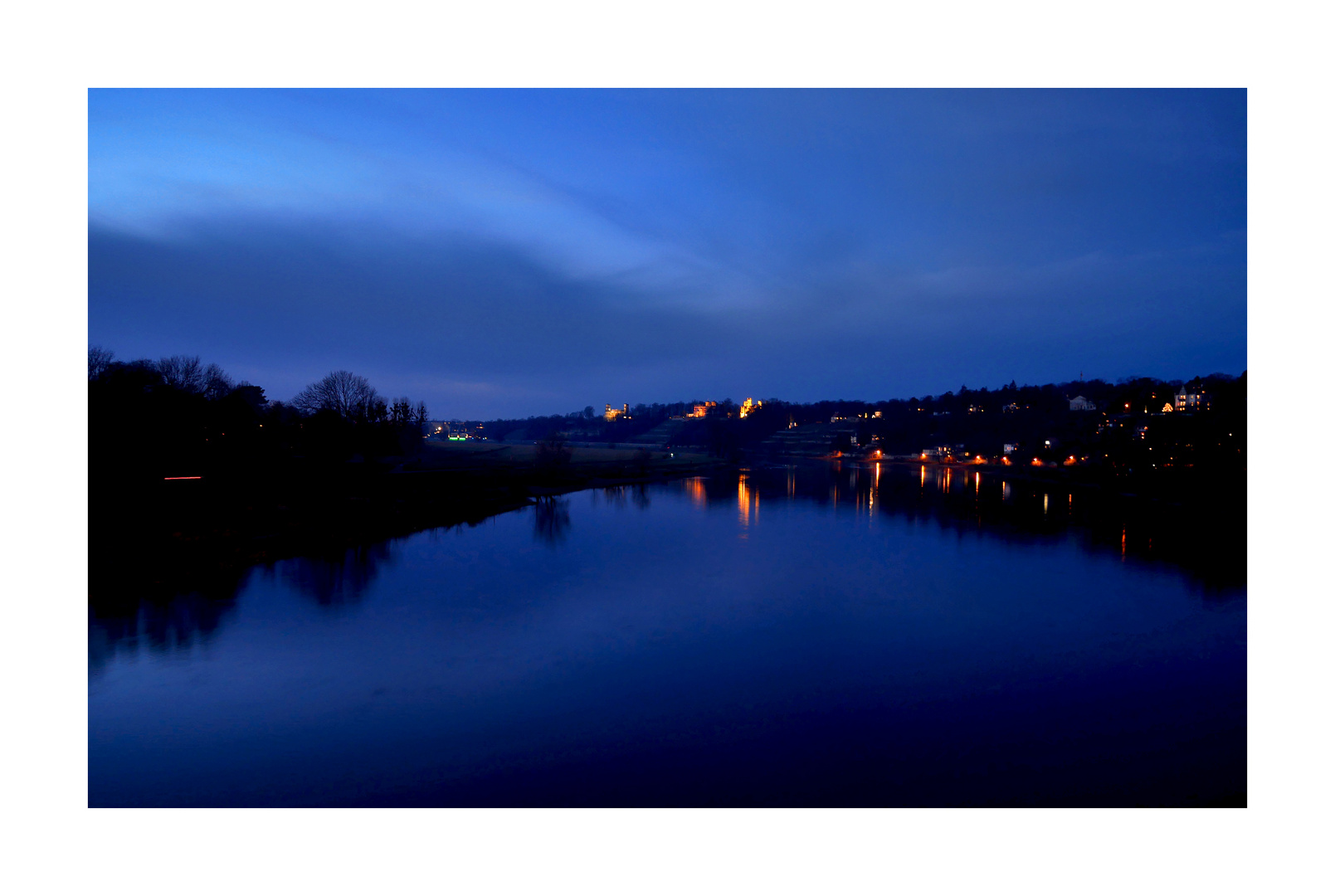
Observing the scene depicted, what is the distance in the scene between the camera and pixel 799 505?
72.8 feet

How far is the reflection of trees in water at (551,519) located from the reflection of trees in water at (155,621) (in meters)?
6.91

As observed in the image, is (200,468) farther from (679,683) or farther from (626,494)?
(679,683)

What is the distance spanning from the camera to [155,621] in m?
8.03

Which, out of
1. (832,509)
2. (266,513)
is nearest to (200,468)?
(266,513)

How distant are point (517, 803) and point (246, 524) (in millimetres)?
12239

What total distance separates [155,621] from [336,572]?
9.83 feet

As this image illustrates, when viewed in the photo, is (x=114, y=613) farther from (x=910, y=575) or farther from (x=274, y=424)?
(x=274, y=424)

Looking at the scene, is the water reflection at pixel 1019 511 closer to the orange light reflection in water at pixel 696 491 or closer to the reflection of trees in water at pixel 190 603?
the orange light reflection in water at pixel 696 491

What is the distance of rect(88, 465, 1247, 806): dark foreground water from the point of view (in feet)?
15.0

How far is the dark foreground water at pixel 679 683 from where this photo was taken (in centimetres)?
459

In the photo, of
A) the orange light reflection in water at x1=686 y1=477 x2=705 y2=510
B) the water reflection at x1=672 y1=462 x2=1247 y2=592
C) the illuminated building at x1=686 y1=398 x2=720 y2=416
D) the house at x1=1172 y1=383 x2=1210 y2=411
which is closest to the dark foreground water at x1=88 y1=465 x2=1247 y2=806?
the water reflection at x1=672 y1=462 x2=1247 y2=592

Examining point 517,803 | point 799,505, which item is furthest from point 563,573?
point 799,505

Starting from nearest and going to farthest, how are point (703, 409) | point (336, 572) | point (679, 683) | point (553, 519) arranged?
1. point (679, 683)
2. point (336, 572)
3. point (553, 519)
4. point (703, 409)

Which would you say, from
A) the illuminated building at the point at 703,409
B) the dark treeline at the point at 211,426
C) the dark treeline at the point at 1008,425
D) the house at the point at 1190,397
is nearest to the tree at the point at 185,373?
the dark treeline at the point at 211,426
